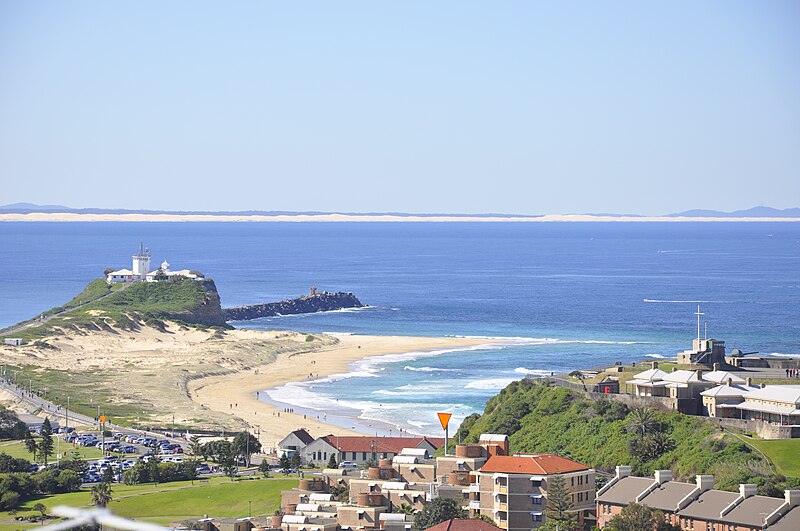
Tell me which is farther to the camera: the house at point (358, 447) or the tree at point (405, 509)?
the house at point (358, 447)

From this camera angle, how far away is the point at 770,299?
513 ft

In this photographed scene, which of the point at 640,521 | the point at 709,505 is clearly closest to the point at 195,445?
the point at 640,521

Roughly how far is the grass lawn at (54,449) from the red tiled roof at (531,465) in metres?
26.2

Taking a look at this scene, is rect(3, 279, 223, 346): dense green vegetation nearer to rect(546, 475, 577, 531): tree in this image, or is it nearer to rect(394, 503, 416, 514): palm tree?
rect(394, 503, 416, 514): palm tree

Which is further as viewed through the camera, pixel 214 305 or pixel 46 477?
pixel 214 305

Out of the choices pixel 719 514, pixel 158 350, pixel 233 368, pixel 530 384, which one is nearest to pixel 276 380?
pixel 233 368

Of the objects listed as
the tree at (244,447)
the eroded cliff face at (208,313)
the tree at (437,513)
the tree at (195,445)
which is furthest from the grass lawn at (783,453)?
the eroded cliff face at (208,313)

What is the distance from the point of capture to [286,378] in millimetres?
106438

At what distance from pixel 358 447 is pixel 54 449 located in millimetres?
16022

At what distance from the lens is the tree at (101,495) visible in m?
54.7

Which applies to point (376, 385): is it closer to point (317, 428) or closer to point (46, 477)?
point (317, 428)

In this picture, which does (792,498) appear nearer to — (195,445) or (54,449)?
(195,445)

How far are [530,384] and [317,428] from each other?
16.5m

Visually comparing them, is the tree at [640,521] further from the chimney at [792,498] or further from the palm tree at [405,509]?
the palm tree at [405,509]
